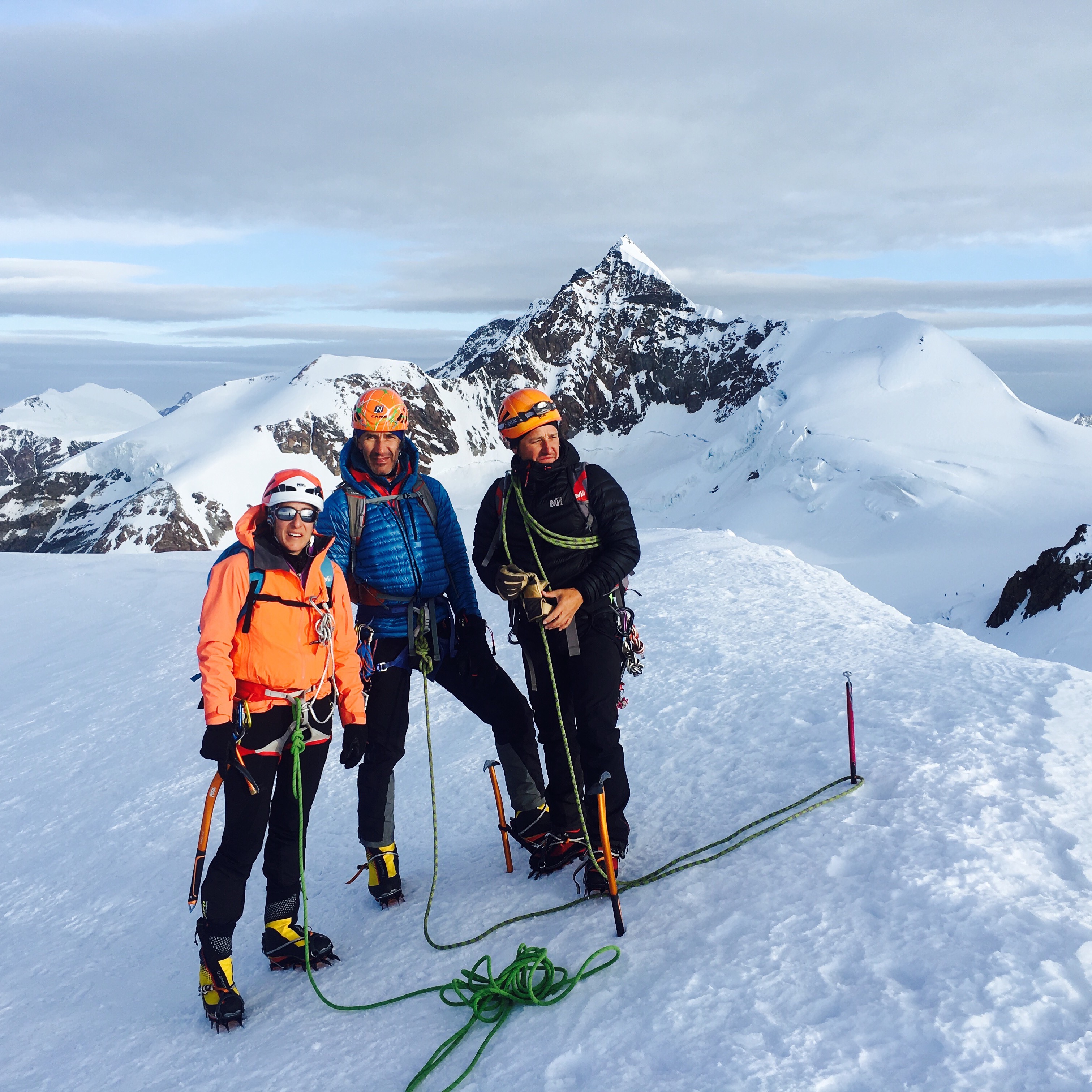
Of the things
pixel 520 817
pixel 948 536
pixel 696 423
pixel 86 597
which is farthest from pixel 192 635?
pixel 696 423

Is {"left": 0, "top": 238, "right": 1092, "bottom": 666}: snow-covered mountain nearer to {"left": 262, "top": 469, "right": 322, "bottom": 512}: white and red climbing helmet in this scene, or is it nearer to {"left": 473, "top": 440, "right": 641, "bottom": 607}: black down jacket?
{"left": 473, "top": 440, "right": 641, "bottom": 607}: black down jacket

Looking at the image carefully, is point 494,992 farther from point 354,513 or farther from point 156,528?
point 156,528

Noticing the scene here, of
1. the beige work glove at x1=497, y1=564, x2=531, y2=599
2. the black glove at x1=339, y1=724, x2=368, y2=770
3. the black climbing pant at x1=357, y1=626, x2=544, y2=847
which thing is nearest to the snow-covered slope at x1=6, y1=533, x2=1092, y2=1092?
the black climbing pant at x1=357, y1=626, x2=544, y2=847

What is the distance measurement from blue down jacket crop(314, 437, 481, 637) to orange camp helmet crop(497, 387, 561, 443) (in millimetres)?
854

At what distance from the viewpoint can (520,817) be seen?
5.55 m

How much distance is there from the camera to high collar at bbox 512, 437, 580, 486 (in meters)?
4.93

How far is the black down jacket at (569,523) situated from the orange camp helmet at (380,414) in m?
0.92

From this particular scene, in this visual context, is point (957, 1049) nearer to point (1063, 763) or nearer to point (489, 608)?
point (1063, 763)

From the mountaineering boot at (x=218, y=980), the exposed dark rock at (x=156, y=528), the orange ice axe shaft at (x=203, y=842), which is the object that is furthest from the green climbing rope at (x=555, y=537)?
Result: the exposed dark rock at (x=156, y=528)

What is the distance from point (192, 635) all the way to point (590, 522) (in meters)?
11.1

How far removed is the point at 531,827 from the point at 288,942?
1672mm

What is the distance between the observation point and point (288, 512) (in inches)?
179

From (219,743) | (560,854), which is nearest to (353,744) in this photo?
(219,743)

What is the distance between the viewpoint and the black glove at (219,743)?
4320mm
